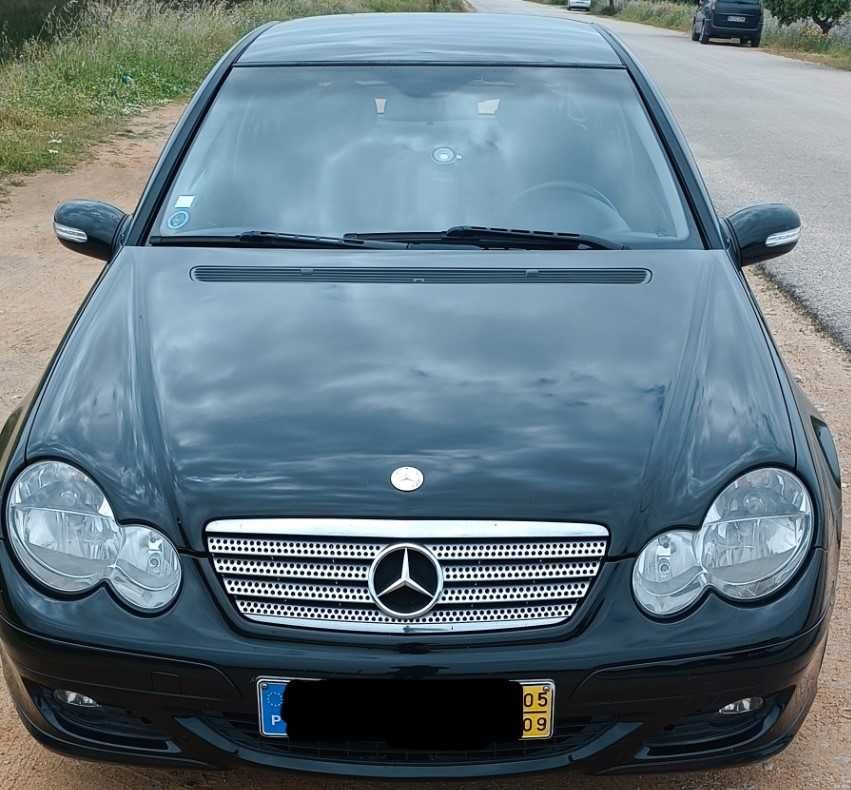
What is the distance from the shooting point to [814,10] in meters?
29.3

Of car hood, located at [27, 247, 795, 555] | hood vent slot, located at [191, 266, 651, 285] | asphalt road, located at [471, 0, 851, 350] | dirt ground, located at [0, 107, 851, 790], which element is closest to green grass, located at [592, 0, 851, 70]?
asphalt road, located at [471, 0, 851, 350]

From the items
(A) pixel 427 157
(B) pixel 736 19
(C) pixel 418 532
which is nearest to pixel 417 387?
(C) pixel 418 532

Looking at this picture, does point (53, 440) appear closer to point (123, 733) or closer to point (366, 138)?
point (123, 733)

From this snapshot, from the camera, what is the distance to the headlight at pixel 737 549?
2133mm

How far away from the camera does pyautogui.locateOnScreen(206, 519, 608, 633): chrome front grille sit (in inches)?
83.2

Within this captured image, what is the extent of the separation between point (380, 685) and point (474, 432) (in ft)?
1.67

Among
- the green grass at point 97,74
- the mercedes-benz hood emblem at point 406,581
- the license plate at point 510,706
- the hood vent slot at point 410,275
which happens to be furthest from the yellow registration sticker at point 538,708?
the green grass at point 97,74

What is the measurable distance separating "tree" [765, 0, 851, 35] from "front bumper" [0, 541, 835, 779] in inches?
1167

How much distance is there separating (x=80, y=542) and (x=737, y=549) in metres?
1.18

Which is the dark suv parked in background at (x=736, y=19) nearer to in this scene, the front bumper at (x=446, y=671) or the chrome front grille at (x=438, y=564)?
the front bumper at (x=446, y=671)

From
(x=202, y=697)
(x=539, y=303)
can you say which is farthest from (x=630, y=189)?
(x=202, y=697)

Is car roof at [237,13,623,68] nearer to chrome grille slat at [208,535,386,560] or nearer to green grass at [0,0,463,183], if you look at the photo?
chrome grille slat at [208,535,386,560]

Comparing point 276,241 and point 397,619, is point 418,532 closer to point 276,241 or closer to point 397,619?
point 397,619

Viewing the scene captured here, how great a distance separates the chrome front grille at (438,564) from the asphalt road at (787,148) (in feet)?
12.2
